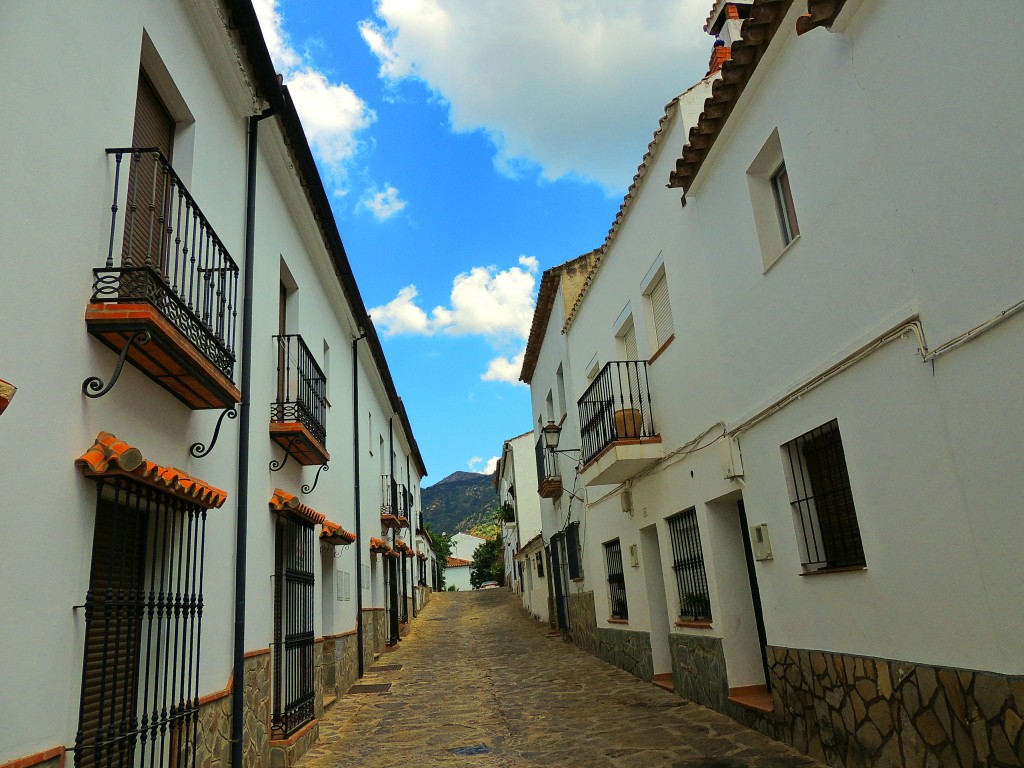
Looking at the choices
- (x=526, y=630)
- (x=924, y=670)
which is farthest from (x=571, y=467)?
(x=924, y=670)

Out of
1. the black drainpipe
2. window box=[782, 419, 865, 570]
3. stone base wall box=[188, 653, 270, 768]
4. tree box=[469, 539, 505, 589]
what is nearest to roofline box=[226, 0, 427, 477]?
the black drainpipe

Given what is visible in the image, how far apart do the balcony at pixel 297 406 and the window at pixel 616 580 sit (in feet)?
A: 18.4

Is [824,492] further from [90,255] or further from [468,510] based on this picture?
[468,510]

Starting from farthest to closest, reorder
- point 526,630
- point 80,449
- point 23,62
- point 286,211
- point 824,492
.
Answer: point 526,630
point 286,211
point 824,492
point 80,449
point 23,62

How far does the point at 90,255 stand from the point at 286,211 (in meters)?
4.84

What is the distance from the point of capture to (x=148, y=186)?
4.79 m

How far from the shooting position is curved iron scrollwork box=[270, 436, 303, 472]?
7.31 m

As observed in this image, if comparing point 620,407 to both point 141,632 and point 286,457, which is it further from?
point 141,632

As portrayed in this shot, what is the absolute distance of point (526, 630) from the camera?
66.3ft

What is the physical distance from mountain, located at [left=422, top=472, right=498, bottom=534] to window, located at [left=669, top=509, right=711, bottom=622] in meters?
104

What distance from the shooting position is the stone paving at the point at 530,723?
6367mm

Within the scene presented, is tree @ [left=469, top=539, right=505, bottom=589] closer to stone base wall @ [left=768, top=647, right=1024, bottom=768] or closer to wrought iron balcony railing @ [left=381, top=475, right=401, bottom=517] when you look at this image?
wrought iron balcony railing @ [left=381, top=475, right=401, bottom=517]

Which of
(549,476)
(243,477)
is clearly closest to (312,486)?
(243,477)

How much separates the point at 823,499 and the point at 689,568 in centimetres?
334
